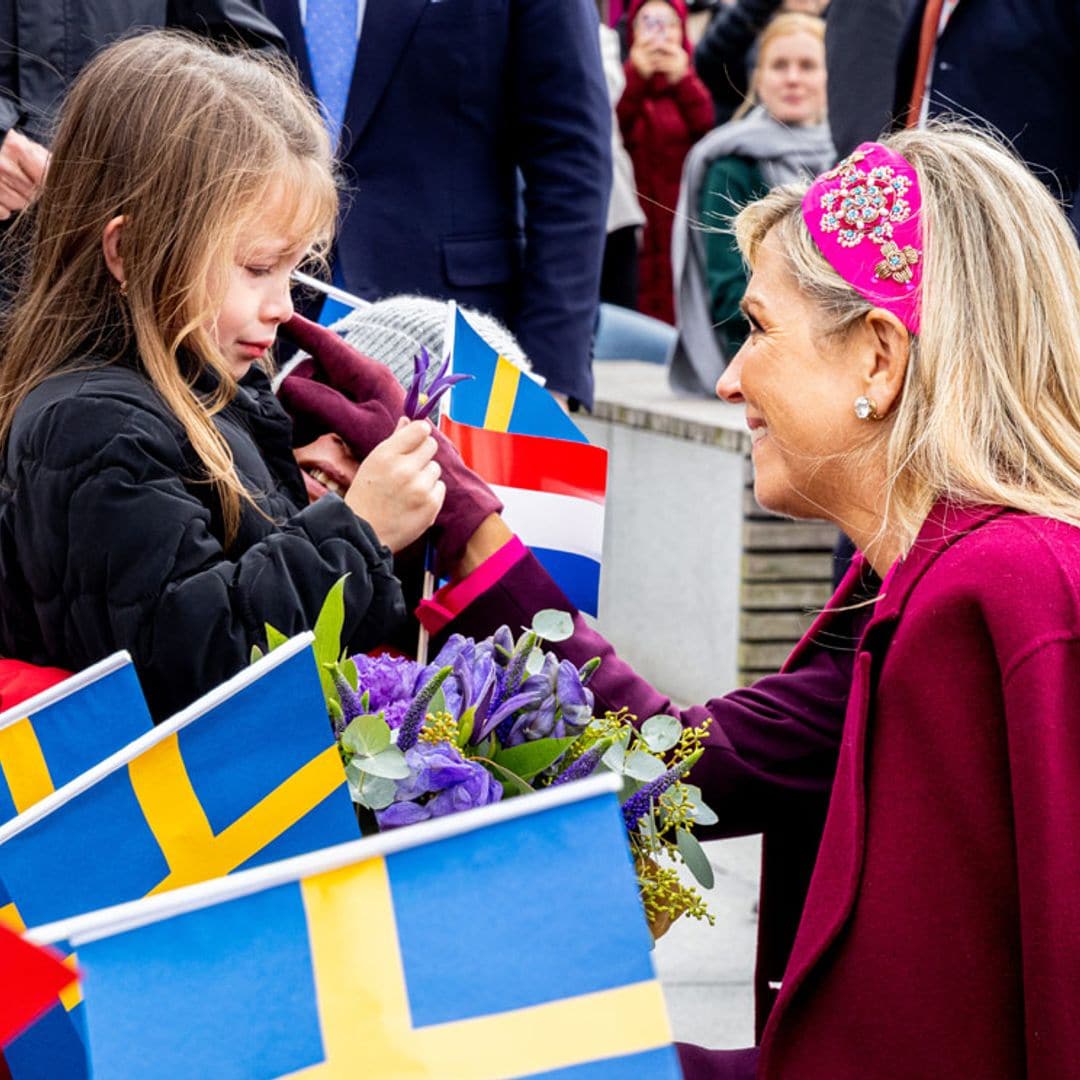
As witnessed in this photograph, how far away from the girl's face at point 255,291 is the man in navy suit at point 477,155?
1390 mm

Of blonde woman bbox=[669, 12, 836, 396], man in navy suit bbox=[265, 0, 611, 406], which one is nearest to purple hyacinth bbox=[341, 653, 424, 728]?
man in navy suit bbox=[265, 0, 611, 406]

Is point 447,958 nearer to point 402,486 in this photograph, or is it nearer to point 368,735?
point 368,735

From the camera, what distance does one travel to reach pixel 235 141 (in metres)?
2.23

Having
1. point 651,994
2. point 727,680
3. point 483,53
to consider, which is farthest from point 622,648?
point 651,994

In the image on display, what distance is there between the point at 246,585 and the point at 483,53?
201 cm

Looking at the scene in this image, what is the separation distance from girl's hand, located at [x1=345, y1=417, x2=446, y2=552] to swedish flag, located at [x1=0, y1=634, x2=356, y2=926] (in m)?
0.75

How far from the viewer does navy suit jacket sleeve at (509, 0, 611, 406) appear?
12.4 feet

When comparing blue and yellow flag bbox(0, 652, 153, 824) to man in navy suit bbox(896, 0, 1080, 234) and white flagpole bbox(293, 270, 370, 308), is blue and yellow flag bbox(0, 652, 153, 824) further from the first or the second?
man in navy suit bbox(896, 0, 1080, 234)

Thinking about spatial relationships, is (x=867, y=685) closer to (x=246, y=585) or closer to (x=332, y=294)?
(x=246, y=585)

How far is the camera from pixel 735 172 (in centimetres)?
600

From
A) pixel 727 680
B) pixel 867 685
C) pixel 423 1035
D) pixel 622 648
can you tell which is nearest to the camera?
pixel 423 1035

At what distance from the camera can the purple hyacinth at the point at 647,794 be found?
1710 mm

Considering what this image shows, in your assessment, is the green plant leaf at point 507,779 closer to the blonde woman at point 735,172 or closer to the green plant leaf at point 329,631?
the green plant leaf at point 329,631

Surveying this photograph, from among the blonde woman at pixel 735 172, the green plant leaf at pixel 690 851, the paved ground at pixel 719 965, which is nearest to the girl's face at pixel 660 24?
the blonde woman at pixel 735 172
